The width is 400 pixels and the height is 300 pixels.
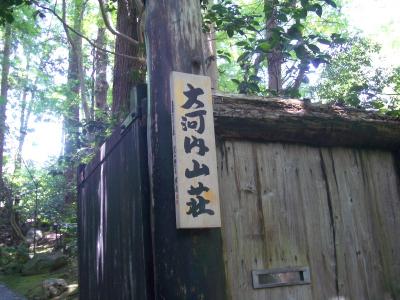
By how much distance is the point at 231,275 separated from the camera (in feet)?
8.96

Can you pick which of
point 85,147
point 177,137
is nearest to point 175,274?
point 177,137

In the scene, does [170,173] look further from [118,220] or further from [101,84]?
[101,84]

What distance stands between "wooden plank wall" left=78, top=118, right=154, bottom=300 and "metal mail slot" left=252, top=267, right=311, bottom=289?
713 millimetres

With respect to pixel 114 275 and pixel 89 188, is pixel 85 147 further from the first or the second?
pixel 114 275

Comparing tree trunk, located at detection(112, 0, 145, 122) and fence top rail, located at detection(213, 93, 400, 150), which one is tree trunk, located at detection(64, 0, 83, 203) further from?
fence top rail, located at detection(213, 93, 400, 150)

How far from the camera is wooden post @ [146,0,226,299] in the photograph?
2.35 metres

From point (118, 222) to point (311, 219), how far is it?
1372 millimetres

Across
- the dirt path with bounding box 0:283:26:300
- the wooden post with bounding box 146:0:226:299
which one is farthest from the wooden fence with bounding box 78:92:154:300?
the dirt path with bounding box 0:283:26:300

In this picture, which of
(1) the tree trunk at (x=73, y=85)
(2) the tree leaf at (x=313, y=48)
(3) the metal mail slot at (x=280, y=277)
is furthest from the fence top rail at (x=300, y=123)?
(1) the tree trunk at (x=73, y=85)

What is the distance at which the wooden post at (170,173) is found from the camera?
2.35 meters

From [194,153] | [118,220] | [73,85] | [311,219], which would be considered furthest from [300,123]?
[73,85]

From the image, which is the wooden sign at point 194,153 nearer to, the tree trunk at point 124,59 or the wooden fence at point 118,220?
the wooden fence at point 118,220

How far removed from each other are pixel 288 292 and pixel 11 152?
20412 millimetres

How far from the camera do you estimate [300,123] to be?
305cm
